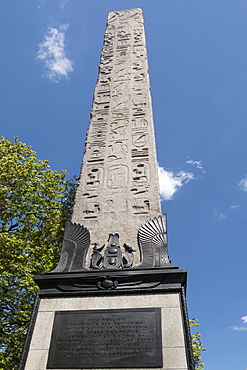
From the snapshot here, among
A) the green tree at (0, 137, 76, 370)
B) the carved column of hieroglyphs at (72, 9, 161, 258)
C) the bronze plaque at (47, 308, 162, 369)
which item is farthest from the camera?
the green tree at (0, 137, 76, 370)

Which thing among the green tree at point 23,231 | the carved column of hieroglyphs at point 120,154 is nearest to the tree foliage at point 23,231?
the green tree at point 23,231

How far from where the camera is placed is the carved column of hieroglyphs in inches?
221

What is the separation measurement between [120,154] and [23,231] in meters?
6.06

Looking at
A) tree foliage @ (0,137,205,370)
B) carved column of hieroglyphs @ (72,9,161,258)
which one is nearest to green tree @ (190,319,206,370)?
tree foliage @ (0,137,205,370)

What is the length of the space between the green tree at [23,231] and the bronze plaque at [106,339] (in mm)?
5657

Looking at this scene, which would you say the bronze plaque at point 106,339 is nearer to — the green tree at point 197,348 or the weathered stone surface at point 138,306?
the weathered stone surface at point 138,306

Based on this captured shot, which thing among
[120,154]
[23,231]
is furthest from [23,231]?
[120,154]

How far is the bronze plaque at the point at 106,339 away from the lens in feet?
12.5

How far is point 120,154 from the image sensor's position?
6.63 m

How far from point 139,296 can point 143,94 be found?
498 cm

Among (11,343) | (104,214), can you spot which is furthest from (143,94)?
(11,343)

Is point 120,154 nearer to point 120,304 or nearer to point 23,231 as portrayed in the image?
point 120,304

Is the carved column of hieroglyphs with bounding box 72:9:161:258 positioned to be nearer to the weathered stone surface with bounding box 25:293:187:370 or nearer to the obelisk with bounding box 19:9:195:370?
the obelisk with bounding box 19:9:195:370

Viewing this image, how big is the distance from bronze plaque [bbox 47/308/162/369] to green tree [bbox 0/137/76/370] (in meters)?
5.66
